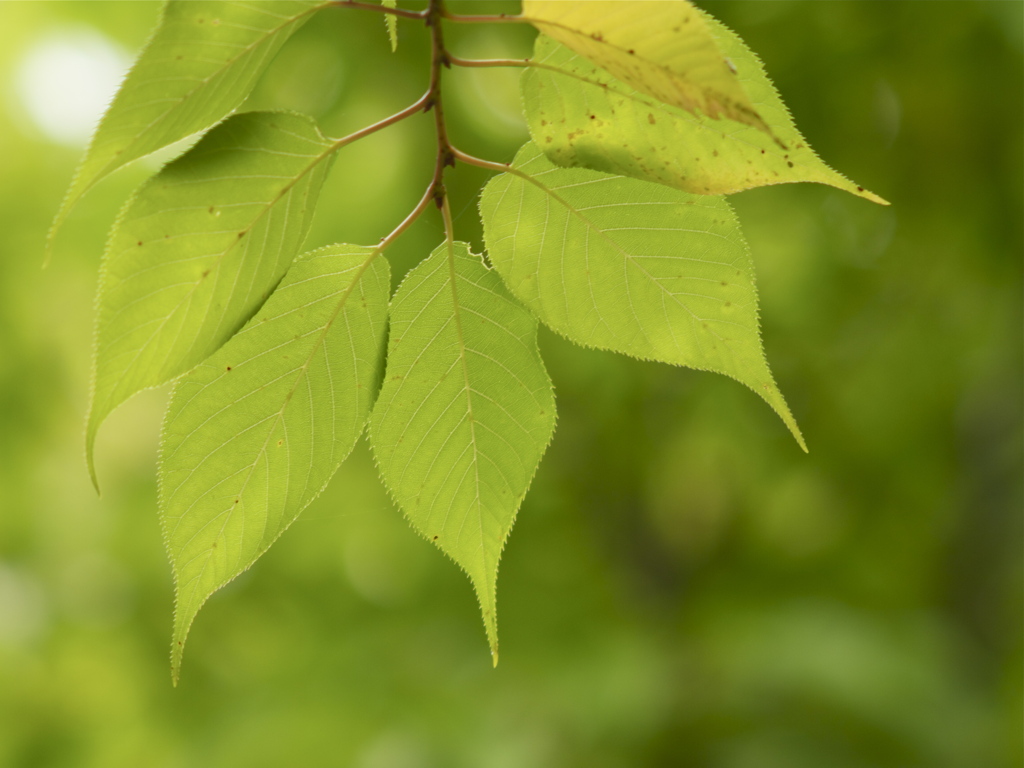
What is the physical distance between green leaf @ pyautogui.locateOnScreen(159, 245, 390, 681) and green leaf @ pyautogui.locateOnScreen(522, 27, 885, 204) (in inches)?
5.3

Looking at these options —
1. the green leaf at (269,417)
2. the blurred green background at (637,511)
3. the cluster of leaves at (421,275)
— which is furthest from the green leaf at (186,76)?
the blurred green background at (637,511)

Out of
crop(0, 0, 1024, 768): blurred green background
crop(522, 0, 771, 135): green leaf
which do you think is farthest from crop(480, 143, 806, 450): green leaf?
crop(0, 0, 1024, 768): blurred green background

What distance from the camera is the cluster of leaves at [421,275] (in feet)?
1.13

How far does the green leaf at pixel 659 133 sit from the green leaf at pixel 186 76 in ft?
0.42

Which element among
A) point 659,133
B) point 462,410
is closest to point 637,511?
point 462,410

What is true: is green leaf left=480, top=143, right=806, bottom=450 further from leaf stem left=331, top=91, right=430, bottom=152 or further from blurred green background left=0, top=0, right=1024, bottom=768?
blurred green background left=0, top=0, right=1024, bottom=768

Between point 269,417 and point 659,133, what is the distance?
10.7 inches

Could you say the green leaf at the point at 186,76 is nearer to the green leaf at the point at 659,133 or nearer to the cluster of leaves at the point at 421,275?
the cluster of leaves at the point at 421,275

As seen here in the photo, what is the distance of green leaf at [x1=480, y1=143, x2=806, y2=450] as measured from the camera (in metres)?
0.44

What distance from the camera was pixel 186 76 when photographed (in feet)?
1.14

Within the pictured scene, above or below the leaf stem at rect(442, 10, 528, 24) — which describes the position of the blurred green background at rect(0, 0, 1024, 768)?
below

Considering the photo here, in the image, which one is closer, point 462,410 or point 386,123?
point 386,123

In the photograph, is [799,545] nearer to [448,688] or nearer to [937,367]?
[937,367]

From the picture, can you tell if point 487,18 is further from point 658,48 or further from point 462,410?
point 462,410
